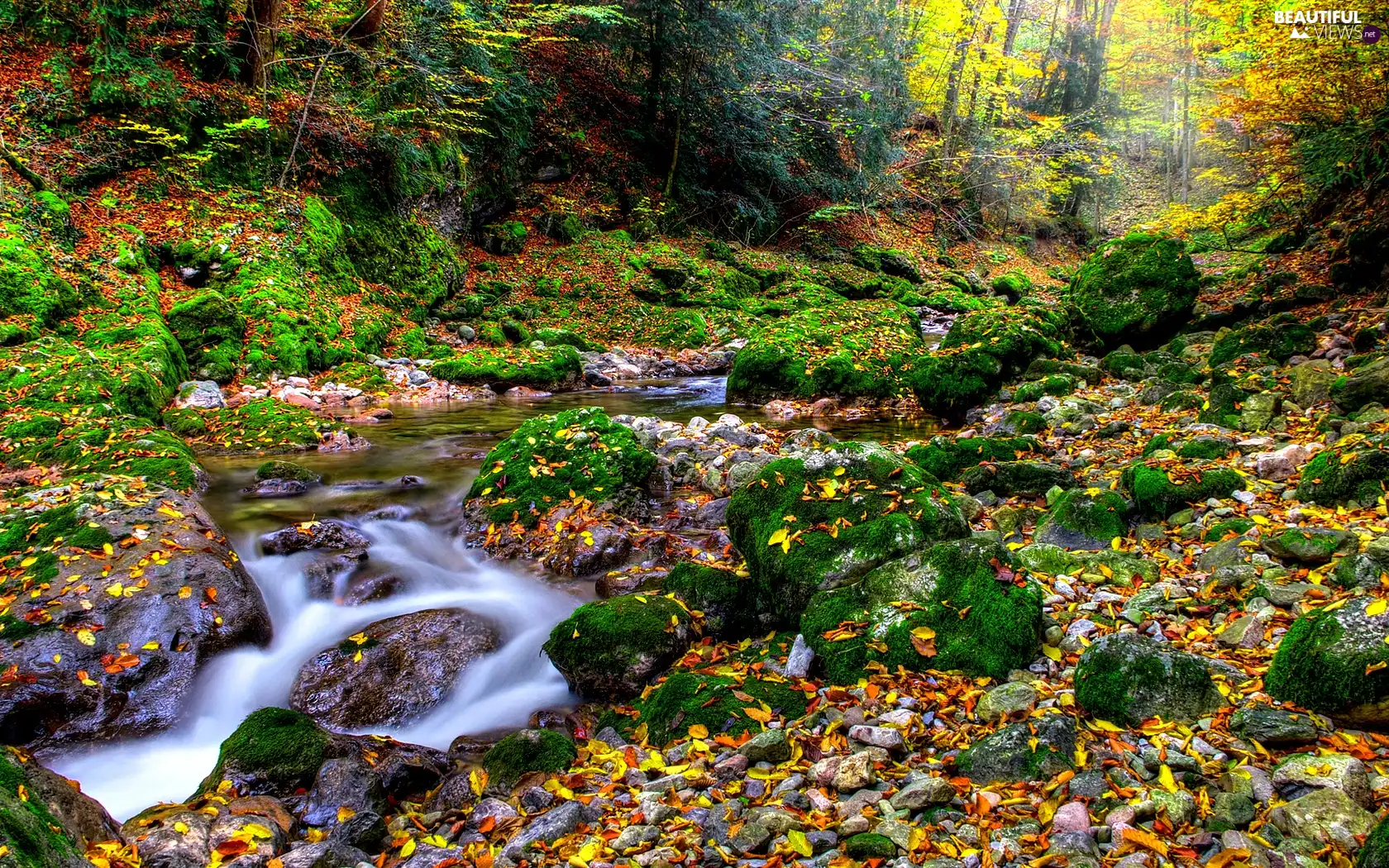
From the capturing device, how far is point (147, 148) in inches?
466

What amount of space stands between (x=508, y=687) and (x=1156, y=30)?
43815 millimetres

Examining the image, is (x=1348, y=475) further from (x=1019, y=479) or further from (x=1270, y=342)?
(x=1270, y=342)

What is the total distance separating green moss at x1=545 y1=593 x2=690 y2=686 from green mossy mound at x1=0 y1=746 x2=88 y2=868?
7.46 ft

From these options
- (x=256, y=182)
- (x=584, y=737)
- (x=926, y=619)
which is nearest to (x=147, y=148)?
(x=256, y=182)

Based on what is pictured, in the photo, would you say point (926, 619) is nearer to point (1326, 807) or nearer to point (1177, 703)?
point (1177, 703)

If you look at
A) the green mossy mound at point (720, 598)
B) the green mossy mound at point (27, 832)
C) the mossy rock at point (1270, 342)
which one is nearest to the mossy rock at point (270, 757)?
the green mossy mound at point (27, 832)

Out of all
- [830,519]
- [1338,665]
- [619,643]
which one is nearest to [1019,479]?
[830,519]

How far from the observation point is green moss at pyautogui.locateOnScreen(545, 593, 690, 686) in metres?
4.07

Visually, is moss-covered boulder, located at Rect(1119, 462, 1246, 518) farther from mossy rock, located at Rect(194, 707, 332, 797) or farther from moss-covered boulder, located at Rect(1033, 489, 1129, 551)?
mossy rock, located at Rect(194, 707, 332, 797)

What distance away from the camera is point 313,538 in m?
5.91

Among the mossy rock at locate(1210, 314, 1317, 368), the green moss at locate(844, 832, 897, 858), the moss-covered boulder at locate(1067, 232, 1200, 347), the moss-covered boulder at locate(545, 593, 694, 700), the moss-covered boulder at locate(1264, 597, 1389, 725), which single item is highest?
the moss-covered boulder at locate(1067, 232, 1200, 347)

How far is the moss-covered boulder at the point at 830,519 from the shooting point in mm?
A: 4141

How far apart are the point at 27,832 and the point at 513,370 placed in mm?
11105

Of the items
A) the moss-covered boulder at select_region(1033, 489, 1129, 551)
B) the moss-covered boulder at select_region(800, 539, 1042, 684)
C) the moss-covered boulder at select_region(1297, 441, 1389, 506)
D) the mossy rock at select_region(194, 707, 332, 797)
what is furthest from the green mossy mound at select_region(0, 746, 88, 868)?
the moss-covered boulder at select_region(1297, 441, 1389, 506)
